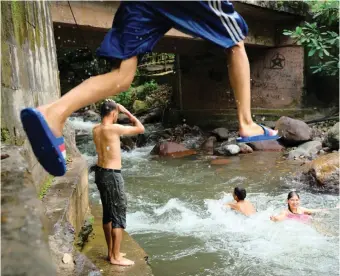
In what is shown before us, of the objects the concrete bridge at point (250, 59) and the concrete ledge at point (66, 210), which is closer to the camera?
the concrete ledge at point (66, 210)

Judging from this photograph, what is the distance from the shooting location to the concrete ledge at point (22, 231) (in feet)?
4.88

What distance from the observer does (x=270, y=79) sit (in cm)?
1413

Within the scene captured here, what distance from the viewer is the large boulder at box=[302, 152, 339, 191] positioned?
299 inches

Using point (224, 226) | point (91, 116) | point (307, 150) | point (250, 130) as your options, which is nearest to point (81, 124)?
point (91, 116)

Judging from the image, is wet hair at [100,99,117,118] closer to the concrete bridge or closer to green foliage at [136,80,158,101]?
the concrete bridge

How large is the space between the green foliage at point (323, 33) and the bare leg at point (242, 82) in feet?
32.1

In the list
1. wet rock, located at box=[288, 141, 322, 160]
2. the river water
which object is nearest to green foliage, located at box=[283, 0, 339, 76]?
wet rock, located at box=[288, 141, 322, 160]

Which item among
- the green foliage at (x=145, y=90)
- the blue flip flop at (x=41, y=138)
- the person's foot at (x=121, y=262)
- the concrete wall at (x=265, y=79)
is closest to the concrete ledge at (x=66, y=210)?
the person's foot at (x=121, y=262)

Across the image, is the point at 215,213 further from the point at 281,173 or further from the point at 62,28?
the point at 62,28

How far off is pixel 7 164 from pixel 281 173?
8026 millimetres

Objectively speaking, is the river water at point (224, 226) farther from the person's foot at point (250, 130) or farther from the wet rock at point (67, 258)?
the person's foot at point (250, 130)

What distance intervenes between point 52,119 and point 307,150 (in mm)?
9710

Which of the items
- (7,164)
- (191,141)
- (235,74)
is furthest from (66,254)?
(191,141)

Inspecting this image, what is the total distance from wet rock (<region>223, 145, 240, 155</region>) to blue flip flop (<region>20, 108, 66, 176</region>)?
9.54 metres
